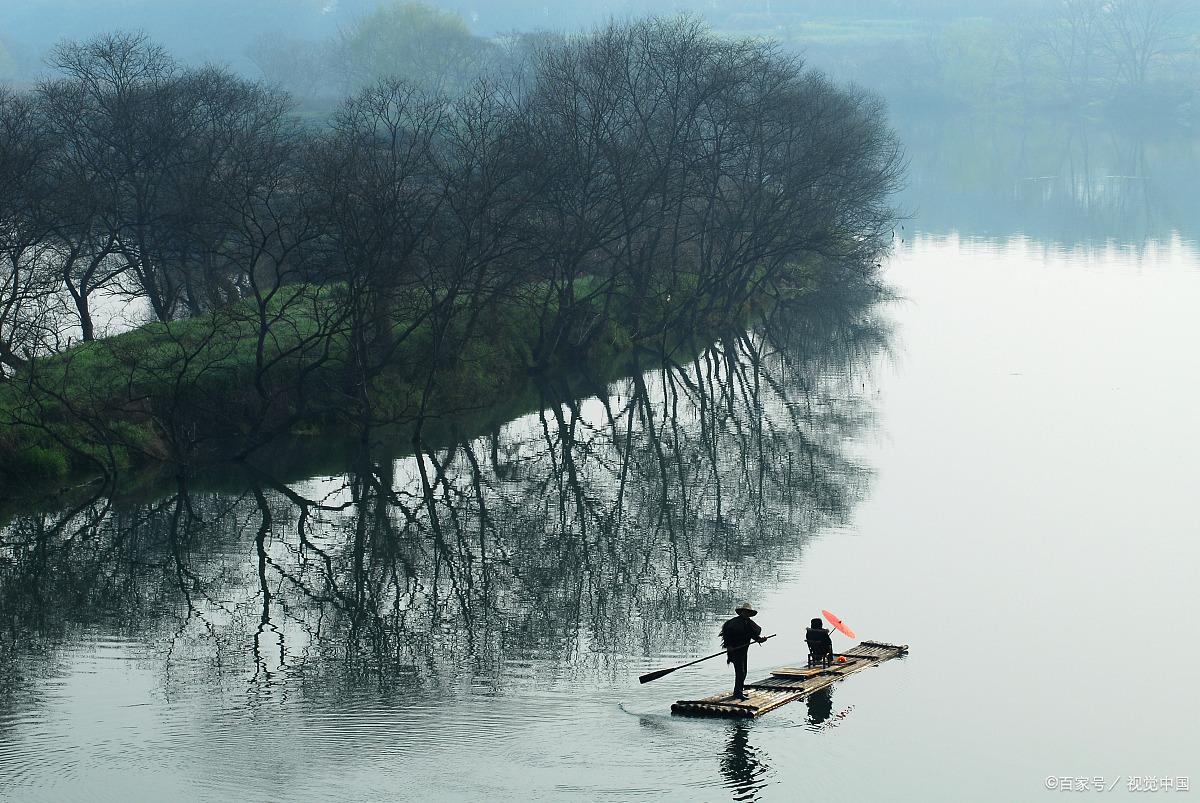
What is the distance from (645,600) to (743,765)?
9251 mm

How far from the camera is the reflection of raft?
23859 mm

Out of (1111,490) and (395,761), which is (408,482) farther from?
(395,761)

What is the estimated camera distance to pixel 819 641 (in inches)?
1036

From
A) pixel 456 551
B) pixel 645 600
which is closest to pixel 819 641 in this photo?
pixel 645 600

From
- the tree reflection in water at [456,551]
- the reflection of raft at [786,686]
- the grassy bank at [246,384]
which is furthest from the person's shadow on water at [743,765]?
the grassy bank at [246,384]

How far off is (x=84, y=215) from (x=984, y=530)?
106ft

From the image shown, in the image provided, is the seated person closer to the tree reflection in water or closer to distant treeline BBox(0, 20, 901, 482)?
the tree reflection in water

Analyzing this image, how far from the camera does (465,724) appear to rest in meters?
24.0

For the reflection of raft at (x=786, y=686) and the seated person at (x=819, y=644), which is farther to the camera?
the seated person at (x=819, y=644)

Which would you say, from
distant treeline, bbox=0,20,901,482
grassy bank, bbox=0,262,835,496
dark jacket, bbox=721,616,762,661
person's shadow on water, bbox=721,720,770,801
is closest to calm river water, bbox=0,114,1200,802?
person's shadow on water, bbox=721,720,770,801

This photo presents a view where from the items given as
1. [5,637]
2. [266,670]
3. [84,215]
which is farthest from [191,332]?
[266,670]

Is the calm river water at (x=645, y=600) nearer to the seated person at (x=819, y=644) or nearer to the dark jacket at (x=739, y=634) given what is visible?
the seated person at (x=819, y=644)

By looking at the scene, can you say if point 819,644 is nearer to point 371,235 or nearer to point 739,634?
point 739,634

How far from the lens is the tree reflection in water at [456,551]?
94.5 ft
